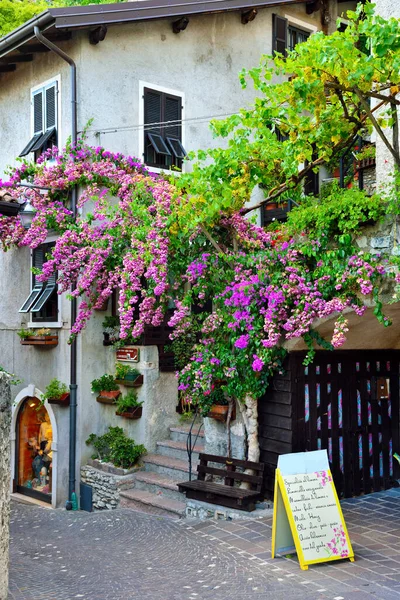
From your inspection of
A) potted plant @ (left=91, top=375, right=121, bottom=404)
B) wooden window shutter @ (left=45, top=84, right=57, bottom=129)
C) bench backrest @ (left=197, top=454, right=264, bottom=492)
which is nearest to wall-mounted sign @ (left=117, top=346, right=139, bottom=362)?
potted plant @ (left=91, top=375, right=121, bottom=404)

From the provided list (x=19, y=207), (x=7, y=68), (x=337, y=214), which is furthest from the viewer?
(x=7, y=68)

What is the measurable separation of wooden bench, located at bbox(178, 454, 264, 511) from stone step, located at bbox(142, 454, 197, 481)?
1.10 m

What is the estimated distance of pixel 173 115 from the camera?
1307 cm

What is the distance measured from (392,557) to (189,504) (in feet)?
10.4

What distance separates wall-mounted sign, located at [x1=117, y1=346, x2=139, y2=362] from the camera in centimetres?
1187

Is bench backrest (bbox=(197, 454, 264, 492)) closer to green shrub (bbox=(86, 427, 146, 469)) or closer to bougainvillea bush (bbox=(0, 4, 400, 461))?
bougainvillea bush (bbox=(0, 4, 400, 461))

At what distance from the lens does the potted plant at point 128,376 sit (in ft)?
38.5

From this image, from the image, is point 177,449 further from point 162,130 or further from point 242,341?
point 162,130

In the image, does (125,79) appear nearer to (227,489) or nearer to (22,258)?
(22,258)

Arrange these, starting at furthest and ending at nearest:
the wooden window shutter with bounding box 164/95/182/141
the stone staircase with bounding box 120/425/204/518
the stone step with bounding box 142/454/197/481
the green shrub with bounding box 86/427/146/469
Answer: the wooden window shutter with bounding box 164/95/182/141 < the green shrub with bounding box 86/427/146/469 < the stone step with bounding box 142/454/197/481 < the stone staircase with bounding box 120/425/204/518

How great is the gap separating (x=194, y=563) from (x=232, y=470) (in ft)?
6.88

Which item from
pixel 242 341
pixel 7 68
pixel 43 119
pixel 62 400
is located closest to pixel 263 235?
pixel 242 341

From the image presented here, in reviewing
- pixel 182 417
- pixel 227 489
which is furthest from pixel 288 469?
pixel 182 417

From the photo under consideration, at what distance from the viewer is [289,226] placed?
8867 millimetres
